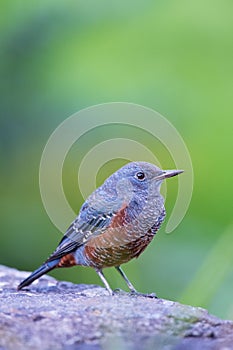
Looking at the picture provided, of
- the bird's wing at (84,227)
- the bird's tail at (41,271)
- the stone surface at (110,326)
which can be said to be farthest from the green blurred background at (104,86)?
the stone surface at (110,326)

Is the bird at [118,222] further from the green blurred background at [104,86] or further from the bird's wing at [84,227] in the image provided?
the green blurred background at [104,86]

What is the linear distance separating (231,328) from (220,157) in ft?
10.2

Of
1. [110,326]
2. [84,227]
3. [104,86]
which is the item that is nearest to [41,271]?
[84,227]

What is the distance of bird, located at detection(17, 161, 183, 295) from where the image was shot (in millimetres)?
3898

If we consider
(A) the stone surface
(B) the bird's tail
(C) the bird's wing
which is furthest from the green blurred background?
(A) the stone surface

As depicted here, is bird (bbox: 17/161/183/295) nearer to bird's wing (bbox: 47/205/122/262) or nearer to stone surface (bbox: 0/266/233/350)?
bird's wing (bbox: 47/205/122/262)

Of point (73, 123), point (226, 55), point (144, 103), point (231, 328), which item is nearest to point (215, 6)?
point (226, 55)

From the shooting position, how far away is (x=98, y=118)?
638 centimetres

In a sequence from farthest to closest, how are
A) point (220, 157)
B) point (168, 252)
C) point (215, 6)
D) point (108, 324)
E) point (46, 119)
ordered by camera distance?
point (46, 119) → point (215, 6) → point (220, 157) → point (168, 252) → point (108, 324)

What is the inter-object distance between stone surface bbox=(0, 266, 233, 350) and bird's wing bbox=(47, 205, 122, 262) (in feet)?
2.65

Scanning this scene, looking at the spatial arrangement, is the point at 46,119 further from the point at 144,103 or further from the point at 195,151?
the point at 195,151

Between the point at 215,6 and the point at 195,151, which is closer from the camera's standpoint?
the point at 195,151

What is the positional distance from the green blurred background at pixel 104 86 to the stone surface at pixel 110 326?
245 centimetres

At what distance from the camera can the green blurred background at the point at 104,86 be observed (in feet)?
19.5
